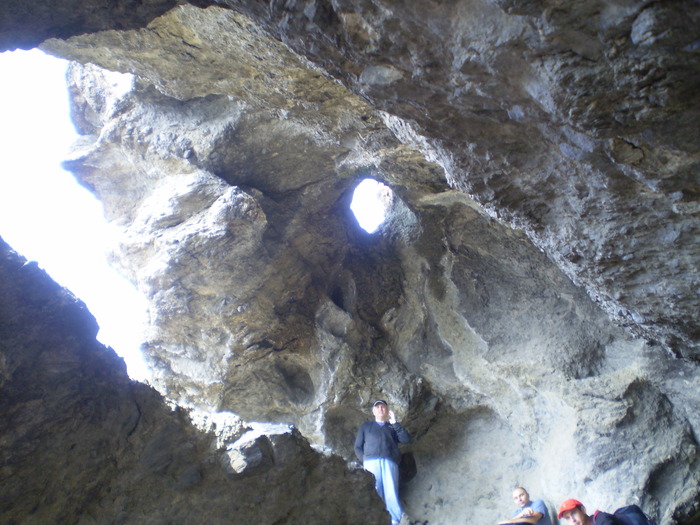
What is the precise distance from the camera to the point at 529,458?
4434 mm

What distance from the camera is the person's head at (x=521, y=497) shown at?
400 cm

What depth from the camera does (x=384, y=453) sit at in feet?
13.6

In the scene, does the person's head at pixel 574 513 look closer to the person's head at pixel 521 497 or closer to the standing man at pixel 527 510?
the standing man at pixel 527 510

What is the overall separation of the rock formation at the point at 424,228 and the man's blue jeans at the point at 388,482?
0.64 meters

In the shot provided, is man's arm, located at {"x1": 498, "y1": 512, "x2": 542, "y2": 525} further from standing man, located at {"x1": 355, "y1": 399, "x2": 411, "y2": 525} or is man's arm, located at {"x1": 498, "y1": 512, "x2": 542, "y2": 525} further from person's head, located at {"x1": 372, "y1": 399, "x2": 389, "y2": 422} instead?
person's head, located at {"x1": 372, "y1": 399, "x2": 389, "y2": 422}

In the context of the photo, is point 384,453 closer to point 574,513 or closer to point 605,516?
point 574,513

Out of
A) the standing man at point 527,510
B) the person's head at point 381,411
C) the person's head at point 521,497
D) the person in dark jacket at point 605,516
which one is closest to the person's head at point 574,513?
the person in dark jacket at point 605,516

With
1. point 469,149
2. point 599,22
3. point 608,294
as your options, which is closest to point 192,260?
point 469,149

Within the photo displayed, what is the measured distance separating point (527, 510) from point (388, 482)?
3.43 ft

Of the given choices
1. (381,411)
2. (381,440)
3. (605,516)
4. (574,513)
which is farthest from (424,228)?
(605,516)

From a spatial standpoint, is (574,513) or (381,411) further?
(381,411)

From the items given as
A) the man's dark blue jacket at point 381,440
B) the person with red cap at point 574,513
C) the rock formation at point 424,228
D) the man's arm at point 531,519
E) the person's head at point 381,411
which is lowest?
the man's arm at point 531,519

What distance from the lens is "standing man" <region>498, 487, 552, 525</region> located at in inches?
150

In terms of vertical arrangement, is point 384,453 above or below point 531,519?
above
